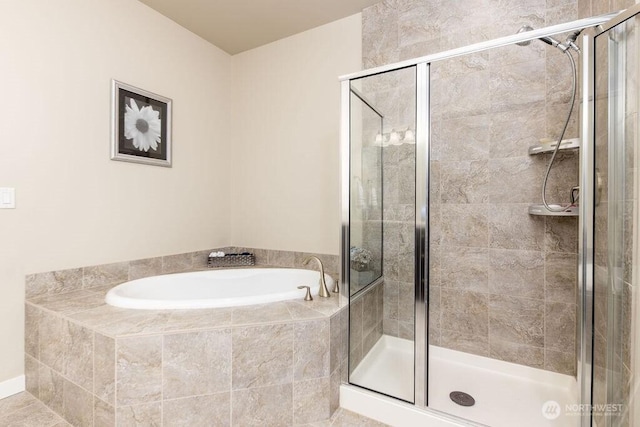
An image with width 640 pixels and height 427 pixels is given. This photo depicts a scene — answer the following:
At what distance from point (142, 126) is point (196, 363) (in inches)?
72.4

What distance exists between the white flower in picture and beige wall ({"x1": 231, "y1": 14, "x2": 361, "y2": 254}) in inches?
32.6

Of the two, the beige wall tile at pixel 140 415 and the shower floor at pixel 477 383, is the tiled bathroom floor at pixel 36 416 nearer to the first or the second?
the shower floor at pixel 477 383

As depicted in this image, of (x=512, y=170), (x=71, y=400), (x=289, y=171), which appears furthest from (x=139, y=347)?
(x=512, y=170)

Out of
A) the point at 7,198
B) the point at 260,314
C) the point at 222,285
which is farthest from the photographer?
the point at 222,285

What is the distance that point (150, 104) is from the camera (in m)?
2.38

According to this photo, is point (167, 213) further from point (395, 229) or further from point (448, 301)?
point (448, 301)

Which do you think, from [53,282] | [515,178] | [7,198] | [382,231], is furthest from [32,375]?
[515,178]

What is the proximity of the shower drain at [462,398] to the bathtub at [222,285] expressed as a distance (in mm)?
964

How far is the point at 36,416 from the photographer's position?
1562 mm

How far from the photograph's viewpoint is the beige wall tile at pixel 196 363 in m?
1.36

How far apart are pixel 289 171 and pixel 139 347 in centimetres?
186

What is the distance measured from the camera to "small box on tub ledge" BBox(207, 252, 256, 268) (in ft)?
9.00

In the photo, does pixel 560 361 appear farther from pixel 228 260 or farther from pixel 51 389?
pixel 51 389

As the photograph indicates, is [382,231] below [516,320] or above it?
above
